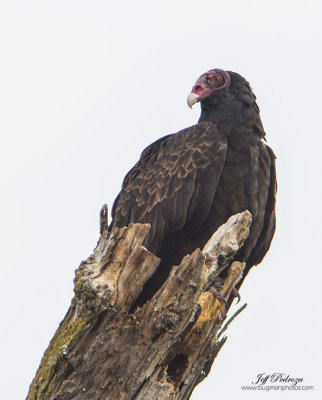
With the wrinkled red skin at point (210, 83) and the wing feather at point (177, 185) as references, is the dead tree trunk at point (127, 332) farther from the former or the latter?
the wrinkled red skin at point (210, 83)

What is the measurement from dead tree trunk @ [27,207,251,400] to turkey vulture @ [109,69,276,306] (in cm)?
184

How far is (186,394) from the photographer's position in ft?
13.3

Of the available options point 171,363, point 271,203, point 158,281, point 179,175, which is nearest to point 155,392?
point 171,363

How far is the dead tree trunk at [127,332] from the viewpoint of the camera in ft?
12.8

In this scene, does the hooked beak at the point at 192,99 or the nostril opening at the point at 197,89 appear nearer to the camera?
the hooked beak at the point at 192,99

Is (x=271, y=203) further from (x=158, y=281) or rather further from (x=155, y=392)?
(x=155, y=392)

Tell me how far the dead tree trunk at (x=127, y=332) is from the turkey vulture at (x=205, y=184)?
1838 mm

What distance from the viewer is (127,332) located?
3920 mm

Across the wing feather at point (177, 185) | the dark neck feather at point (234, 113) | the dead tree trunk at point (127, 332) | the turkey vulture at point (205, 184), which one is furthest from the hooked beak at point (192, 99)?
the dead tree trunk at point (127, 332)

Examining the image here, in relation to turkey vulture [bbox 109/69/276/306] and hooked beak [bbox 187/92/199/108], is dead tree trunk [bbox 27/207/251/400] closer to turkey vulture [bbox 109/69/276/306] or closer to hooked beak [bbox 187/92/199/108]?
turkey vulture [bbox 109/69/276/306]

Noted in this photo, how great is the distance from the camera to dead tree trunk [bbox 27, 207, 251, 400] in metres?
3.89

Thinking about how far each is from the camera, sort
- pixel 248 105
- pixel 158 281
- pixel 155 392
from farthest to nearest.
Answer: pixel 248 105 < pixel 158 281 < pixel 155 392

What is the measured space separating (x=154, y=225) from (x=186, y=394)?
237 centimetres

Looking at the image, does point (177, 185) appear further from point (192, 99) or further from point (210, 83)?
point (210, 83)
